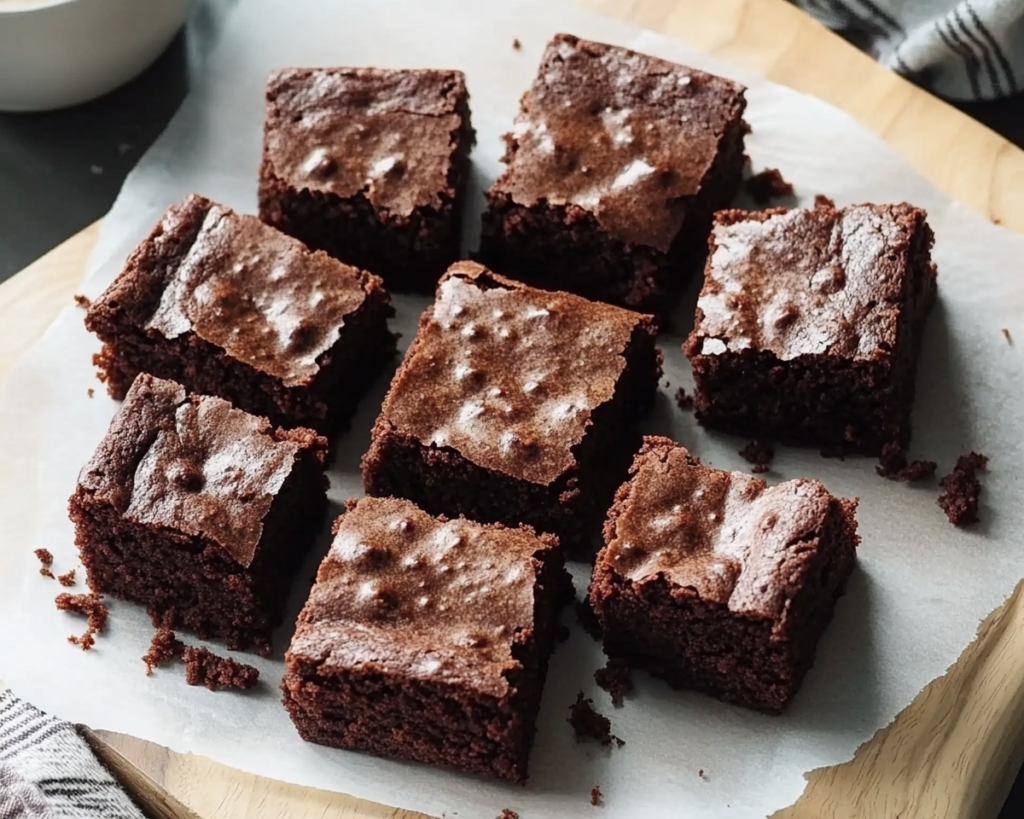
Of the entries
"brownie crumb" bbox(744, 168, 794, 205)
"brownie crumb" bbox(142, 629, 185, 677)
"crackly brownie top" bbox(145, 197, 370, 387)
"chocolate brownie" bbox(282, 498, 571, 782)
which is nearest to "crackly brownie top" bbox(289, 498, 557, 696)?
"chocolate brownie" bbox(282, 498, 571, 782)

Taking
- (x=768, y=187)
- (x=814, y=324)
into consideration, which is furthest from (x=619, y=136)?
(x=814, y=324)

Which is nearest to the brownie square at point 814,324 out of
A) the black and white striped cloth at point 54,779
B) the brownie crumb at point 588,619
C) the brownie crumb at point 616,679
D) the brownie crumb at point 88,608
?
A: the brownie crumb at point 588,619

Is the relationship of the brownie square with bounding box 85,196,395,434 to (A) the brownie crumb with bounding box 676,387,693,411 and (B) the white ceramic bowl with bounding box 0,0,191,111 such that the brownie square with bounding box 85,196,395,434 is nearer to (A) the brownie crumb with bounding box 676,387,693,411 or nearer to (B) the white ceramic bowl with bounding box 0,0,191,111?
(B) the white ceramic bowl with bounding box 0,0,191,111

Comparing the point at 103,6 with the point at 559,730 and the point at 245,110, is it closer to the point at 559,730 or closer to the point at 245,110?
the point at 245,110

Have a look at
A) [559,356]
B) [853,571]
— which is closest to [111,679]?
[559,356]

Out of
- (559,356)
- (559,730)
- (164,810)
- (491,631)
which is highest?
(559,356)

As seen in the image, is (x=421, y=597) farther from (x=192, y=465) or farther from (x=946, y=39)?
(x=946, y=39)
